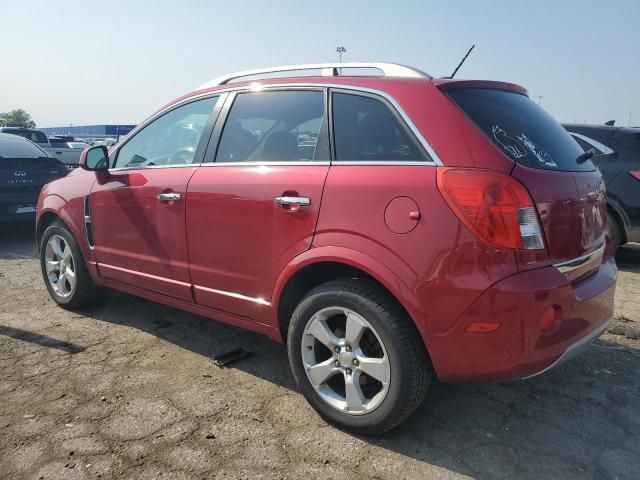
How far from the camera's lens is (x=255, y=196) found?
2977 mm

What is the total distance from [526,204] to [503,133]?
41 cm

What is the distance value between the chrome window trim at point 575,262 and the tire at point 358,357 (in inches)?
27.3

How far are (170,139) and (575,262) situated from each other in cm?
268

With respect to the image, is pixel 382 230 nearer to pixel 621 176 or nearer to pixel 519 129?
pixel 519 129

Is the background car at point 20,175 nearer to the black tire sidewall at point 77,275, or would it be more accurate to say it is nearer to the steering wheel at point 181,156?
the black tire sidewall at point 77,275

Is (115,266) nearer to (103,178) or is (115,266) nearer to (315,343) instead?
(103,178)

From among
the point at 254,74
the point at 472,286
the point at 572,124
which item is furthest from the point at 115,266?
the point at 572,124

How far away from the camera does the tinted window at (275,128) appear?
2.93m

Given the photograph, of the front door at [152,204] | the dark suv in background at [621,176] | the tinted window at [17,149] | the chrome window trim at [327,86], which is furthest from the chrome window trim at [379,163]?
the tinted window at [17,149]

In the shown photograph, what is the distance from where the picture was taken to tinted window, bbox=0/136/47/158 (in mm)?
7703

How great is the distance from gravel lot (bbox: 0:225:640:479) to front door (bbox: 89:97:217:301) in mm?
536

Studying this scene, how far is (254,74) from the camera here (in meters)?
3.51

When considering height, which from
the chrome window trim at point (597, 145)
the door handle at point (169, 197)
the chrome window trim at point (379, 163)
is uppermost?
the chrome window trim at point (379, 163)

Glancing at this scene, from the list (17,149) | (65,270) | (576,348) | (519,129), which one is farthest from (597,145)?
(17,149)
